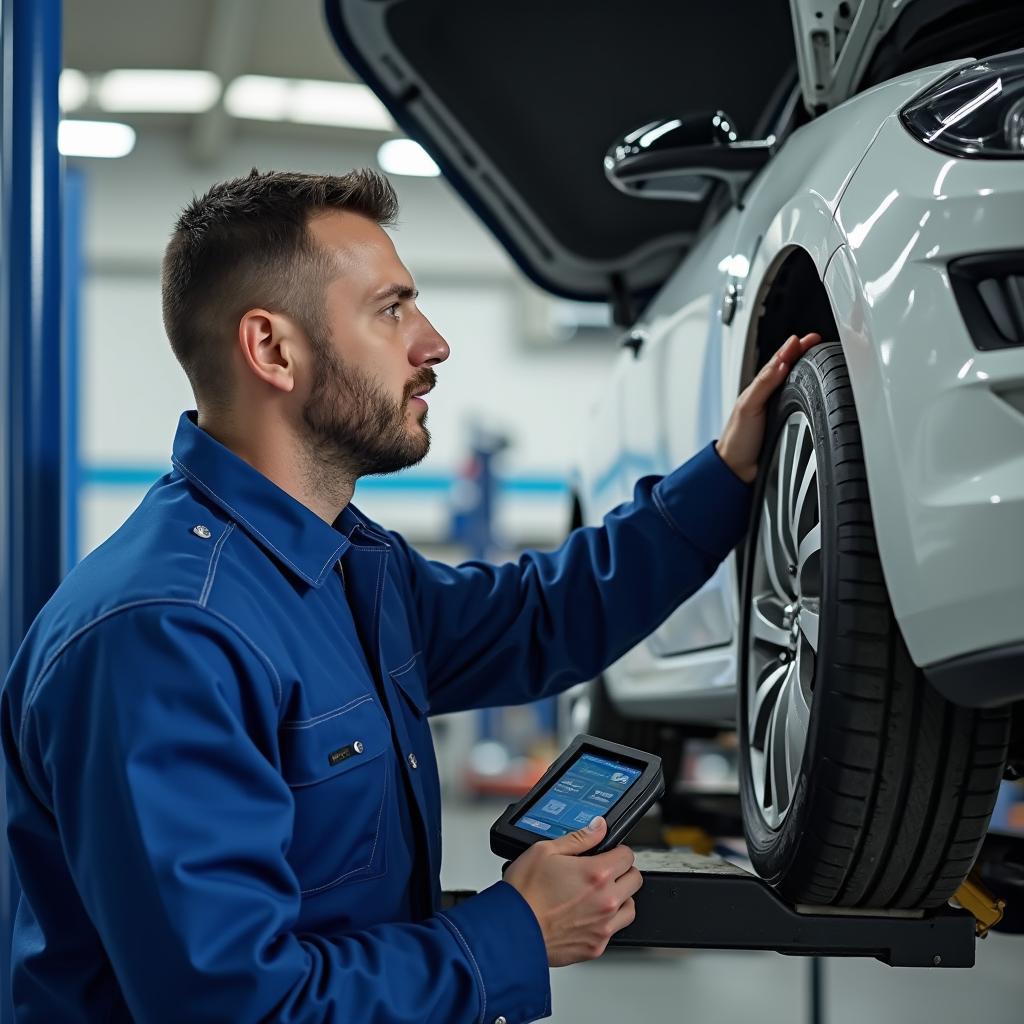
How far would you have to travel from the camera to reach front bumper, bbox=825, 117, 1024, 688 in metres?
1.08

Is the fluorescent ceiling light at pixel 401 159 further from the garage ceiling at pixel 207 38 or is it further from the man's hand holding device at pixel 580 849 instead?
the man's hand holding device at pixel 580 849

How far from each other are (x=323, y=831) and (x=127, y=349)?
11.1 metres

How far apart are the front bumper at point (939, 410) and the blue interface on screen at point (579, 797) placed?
0.42 metres

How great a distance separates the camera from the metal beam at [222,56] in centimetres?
921

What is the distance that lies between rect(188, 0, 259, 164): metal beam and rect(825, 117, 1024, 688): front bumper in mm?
8856

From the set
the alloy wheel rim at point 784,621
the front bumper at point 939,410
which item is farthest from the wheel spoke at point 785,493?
the front bumper at point 939,410

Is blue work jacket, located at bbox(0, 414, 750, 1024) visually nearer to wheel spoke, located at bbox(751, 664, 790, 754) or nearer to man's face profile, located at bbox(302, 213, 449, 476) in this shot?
man's face profile, located at bbox(302, 213, 449, 476)

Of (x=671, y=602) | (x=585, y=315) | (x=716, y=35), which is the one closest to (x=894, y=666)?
(x=671, y=602)

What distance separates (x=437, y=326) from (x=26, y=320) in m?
10.3

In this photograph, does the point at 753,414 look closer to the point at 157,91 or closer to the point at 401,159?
the point at 401,159

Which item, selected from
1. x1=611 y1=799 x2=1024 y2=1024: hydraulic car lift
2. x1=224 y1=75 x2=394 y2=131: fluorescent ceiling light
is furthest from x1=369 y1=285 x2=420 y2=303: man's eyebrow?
x1=224 y1=75 x2=394 y2=131: fluorescent ceiling light

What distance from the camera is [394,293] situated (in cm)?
156

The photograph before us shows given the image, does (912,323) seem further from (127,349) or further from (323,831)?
(127,349)

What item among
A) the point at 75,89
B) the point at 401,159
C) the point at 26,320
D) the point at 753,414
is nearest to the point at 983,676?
the point at 753,414
